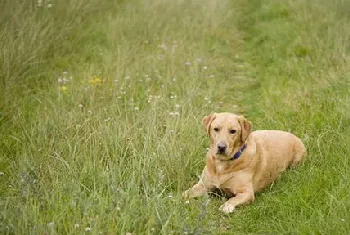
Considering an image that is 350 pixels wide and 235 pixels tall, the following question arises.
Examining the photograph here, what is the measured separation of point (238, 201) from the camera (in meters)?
4.80

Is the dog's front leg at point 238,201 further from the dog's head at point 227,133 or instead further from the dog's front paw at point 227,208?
the dog's head at point 227,133

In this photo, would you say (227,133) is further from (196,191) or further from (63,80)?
(63,80)

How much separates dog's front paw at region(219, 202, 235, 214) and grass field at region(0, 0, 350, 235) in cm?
4

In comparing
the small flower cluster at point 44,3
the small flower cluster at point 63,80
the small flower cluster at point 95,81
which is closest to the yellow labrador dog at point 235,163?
the small flower cluster at point 95,81

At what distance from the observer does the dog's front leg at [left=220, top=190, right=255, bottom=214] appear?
472cm

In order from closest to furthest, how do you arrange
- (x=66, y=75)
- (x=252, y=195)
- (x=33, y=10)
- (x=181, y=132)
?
(x=252, y=195)
(x=181, y=132)
(x=66, y=75)
(x=33, y=10)

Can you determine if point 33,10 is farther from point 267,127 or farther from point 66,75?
point 267,127

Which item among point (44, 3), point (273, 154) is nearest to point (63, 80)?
point (44, 3)

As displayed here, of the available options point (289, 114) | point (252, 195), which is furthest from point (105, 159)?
point (289, 114)

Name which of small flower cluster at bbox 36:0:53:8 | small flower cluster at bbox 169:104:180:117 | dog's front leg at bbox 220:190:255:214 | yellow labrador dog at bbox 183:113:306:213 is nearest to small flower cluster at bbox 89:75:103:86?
small flower cluster at bbox 169:104:180:117

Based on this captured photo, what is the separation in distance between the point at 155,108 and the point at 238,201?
5.93ft

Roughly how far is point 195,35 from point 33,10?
123 inches

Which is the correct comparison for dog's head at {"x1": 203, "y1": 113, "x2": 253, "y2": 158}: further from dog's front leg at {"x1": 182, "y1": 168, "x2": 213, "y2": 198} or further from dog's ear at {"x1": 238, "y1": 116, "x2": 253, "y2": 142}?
dog's front leg at {"x1": 182, "y1": 168, "x2": 213, "y2": 198}

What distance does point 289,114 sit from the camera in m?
6.57
